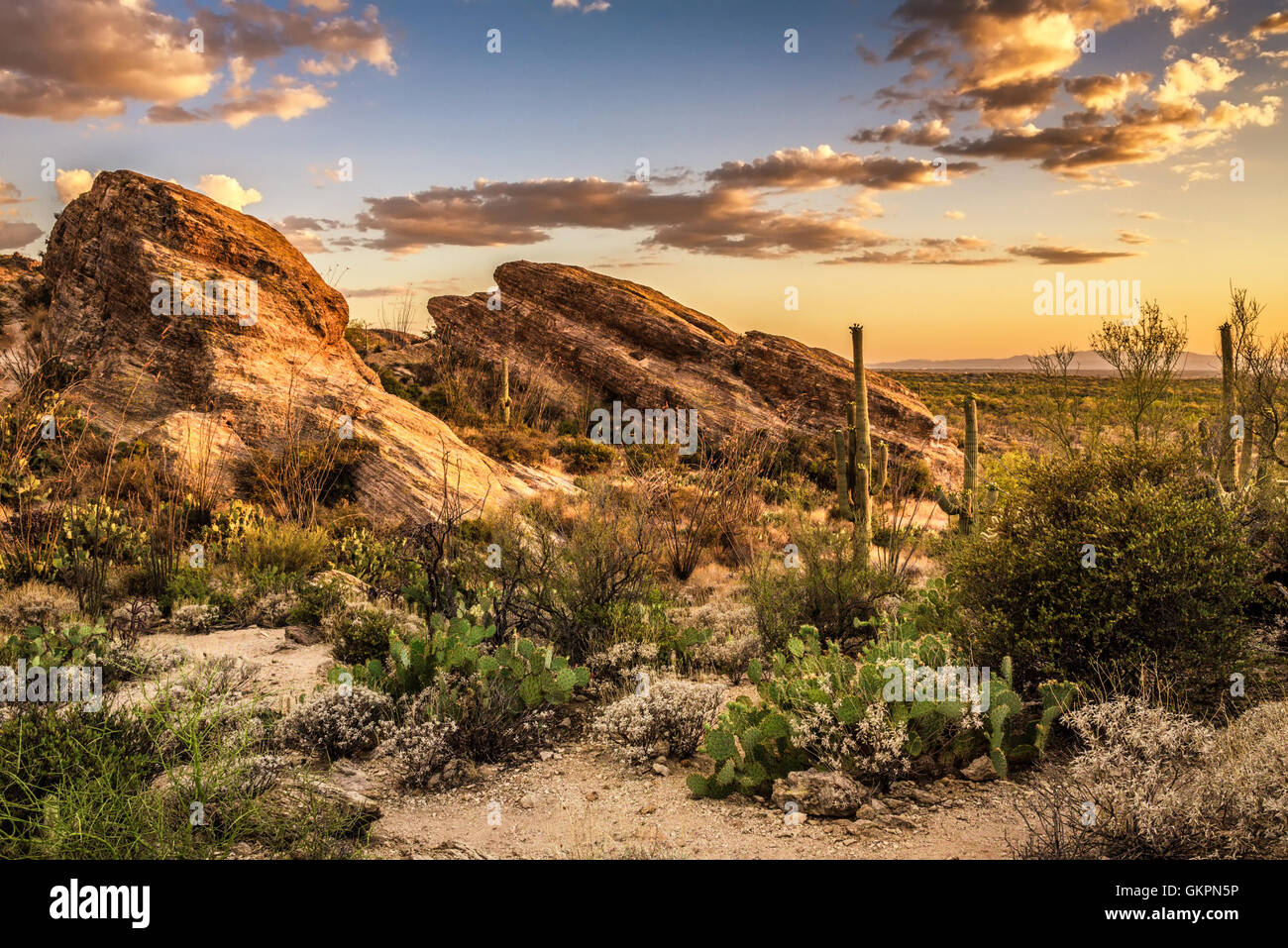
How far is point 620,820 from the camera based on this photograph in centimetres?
446

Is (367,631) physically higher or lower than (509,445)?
lower

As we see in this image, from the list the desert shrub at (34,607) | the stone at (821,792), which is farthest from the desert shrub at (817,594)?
the desert shrub at (34,607)

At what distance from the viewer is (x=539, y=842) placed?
4258mm

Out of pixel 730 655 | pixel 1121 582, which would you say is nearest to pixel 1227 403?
pixel 1121 582

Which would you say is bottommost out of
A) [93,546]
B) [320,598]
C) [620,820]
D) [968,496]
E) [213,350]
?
[620,820]

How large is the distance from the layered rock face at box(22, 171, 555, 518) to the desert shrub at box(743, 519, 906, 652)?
678 centimetres

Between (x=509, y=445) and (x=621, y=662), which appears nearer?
(x=621, y=662)

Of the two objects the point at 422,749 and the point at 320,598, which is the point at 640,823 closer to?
the point at 422,749

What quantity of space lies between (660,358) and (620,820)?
20.9 m

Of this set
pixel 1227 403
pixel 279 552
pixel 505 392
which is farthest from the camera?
pixel 505 392

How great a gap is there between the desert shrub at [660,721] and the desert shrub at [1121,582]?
1992mm

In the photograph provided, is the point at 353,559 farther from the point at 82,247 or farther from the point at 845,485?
the point at 82,247

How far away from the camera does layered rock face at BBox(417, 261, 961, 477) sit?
74.9 feet

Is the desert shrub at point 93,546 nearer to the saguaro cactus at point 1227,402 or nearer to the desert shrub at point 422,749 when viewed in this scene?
the desert shrub at point 422,749
